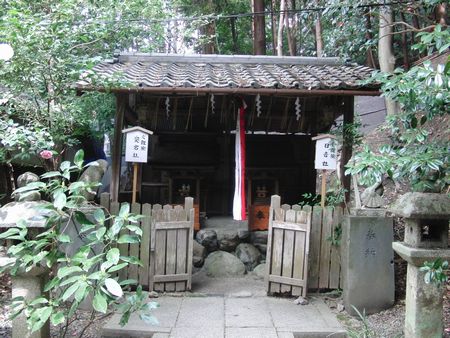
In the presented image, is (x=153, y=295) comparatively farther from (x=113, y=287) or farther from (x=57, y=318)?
(x=113, y=287)

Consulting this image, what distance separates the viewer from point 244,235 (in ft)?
26.0

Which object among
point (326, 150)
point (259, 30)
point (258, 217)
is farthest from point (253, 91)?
point (259, 30)

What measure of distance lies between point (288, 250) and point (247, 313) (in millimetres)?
1174

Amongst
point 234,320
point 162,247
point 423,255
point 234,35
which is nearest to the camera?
point 423,255

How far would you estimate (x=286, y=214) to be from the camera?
6023 mm

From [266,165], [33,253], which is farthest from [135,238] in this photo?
[266,165]

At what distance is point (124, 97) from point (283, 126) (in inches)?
163

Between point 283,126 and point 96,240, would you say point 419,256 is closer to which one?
point 96,240

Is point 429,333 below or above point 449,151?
below

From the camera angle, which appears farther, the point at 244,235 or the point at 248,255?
the point at 244,235

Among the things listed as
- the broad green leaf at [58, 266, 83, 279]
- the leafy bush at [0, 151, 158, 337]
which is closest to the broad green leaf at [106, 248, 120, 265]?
the leafy bush at [0, 151, 158, 337]

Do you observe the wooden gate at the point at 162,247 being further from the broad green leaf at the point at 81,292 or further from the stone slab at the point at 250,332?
the broad green leaf at the point at 81,292

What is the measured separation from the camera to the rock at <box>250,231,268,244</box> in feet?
26.0

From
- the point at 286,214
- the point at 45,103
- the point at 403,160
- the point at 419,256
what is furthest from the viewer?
the point at 286,214
